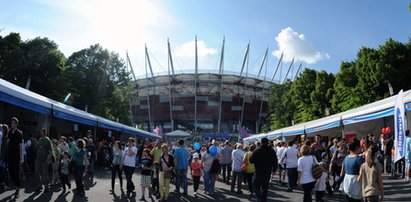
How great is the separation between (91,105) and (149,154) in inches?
1248

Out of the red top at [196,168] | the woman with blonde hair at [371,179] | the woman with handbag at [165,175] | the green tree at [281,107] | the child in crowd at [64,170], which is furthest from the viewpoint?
the green tree at [281,107]

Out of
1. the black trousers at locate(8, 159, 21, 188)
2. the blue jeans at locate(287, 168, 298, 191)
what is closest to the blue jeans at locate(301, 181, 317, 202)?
the blue jeans at locate(287, 168, 298, 191)

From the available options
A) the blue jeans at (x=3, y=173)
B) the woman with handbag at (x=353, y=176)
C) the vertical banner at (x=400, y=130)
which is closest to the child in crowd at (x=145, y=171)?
the blue jeans at (x=3, y=173)

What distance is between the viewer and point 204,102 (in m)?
87.4

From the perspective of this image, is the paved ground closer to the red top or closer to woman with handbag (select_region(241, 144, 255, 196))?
woman with handbag (select_region(241, 144, 255, 196))

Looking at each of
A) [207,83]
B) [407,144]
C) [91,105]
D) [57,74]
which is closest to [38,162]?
[407,144]

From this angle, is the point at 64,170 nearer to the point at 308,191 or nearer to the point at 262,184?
the point at 262,184

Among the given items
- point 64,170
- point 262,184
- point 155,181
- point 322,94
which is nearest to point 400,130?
point 262,184

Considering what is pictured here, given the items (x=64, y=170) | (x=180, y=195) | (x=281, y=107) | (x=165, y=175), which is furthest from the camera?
(x=281, y=107)

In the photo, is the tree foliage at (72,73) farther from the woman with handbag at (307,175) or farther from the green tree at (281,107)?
the woman with handbag at (307,175)

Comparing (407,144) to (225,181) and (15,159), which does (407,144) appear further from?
(15,159)

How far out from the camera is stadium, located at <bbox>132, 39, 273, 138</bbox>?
8656 cm

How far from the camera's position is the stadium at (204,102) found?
86562mm

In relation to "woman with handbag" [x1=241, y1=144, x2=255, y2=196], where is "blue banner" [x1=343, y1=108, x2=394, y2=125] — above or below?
above
